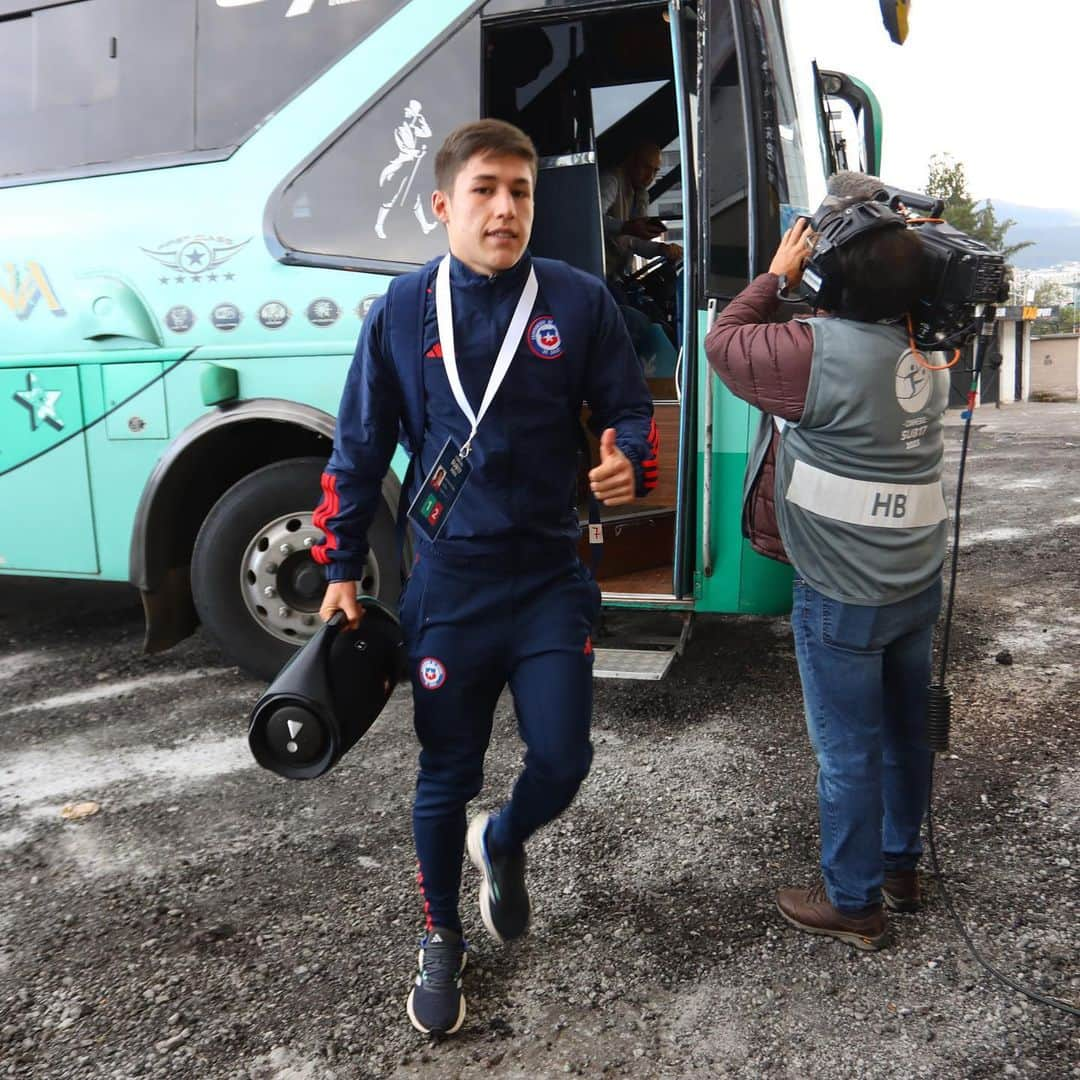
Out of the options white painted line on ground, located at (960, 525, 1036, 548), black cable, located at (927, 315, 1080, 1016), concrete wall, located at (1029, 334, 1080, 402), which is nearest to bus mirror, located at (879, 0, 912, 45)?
black cable, located at (927, 315, 1080, 1016)

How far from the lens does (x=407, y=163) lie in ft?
13.2

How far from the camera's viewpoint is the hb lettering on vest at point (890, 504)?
7.45 feet

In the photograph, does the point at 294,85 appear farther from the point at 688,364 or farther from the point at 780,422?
the point at 780,422

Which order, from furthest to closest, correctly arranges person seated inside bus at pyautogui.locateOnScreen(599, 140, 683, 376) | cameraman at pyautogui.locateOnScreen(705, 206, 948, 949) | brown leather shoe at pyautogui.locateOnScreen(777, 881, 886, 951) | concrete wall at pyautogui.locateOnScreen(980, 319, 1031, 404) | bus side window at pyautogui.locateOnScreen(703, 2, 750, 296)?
concrete wall at pyautogui.locateOnScreen(980, 319, 1031, 404) → person seated inside bus at pyautogui.locateOnScreen(599, 140, 683, 376) → bus side window at pyautogui.locateOnScreen(703, 2, 750, 296) → brown leather shoe at pyautogui.locateOnScreen(777, 881, 886, 951) → cameraman at pyautogui.locateOnScreen(705, 206, 948, 949)

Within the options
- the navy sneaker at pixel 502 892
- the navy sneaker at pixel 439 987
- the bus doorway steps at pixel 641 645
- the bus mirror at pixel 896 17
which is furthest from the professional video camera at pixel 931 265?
the bus mirror at pixel 896 17

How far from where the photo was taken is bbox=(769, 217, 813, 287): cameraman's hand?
2326 mm

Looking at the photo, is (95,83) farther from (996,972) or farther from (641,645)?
(996,972)

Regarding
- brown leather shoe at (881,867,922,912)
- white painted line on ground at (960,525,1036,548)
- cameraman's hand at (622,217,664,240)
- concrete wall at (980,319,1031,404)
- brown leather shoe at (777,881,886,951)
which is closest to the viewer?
brown leather shoe at (777,881,886,951)

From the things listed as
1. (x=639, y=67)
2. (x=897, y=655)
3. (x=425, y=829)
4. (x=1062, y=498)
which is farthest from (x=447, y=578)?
(x=1062, y=498)

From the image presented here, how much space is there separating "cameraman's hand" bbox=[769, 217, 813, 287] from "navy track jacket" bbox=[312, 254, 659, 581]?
16.6 inches

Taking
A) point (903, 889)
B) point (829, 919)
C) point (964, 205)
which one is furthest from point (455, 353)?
point (964, 205)

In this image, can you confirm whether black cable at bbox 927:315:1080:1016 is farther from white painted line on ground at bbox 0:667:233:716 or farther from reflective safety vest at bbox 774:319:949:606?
white painted line on ground at bbox 0:667:233:716

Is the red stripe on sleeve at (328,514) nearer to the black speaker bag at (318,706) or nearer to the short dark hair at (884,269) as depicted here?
the black speaker bag at (318,706)

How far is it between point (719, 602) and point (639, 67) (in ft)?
10.5
